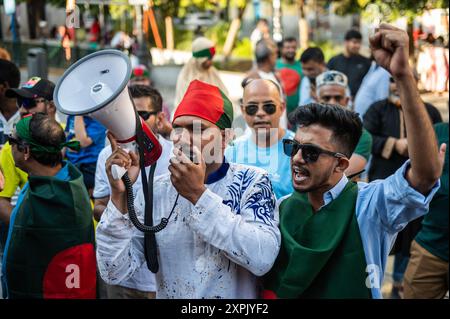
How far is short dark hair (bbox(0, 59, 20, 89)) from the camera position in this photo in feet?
18.3

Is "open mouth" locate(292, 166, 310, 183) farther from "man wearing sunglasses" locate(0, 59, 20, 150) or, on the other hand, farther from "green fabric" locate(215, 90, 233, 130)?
"man wearing sunglasses" locate(0, 59, 20, 150)

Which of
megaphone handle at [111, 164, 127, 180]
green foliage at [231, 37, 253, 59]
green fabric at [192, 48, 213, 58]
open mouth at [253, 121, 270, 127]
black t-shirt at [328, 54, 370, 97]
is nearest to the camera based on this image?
megaphone handle at [111, 164, 127, 180]

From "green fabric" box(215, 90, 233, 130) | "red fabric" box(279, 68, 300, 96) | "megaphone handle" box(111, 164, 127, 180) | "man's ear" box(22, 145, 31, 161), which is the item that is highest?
"green fabric" box(215, 90, 233, 130)

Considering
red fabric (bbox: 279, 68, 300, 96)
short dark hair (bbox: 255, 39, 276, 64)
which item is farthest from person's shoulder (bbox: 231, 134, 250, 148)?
red fabric (bbox: 279, 68, 300, 96)

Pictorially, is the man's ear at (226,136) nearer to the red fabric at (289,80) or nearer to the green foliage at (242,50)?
the red fabric at (289,80)

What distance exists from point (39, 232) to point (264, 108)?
164 cm

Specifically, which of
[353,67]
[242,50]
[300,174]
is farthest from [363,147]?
[242,50]

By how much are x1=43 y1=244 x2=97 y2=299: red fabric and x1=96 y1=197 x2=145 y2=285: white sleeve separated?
44.3 inches

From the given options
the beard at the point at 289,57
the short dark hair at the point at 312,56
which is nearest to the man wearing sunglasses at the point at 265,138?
the short dark hair at the point at 312,56

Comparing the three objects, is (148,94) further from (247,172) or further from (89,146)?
(247,172)

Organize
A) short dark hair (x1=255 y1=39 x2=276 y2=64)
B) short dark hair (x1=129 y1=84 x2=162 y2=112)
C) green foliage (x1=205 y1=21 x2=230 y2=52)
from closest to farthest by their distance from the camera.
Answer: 1. short dark hair (x1=129 y1=84 x2=162 y2=112)
2. short dark hair (x1=255 y1=39 x2=276 y2=64)
3. green foliage (x1=205 y1=21 x2=230 y2=52)

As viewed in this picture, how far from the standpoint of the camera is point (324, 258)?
2.65 meters

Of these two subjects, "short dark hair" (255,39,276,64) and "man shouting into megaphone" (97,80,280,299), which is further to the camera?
"short dark hair" (255,39,276,64)
